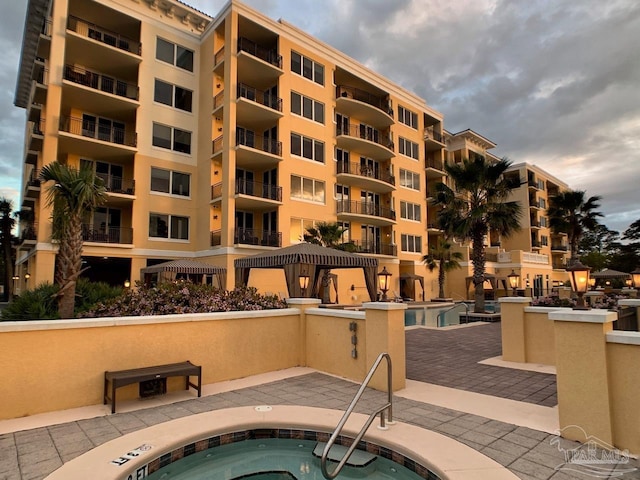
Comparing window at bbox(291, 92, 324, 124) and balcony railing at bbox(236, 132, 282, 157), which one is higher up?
window at bbox(291, 92, 324, 124)

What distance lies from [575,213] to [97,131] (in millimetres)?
36808

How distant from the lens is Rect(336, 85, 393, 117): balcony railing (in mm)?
26812

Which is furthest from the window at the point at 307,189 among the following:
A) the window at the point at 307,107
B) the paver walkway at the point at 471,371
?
the paver walkway at the point at 471,371

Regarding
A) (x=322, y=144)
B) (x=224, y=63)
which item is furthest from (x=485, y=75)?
(x=224, y=63)

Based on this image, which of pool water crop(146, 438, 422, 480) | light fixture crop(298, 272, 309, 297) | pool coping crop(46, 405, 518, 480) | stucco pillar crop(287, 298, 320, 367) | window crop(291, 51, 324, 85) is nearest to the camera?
pool coping crop(46, 405, 518, 480)

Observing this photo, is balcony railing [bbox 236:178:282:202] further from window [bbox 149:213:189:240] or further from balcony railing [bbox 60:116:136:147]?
balcony railing [bbox 60:116:136:147]

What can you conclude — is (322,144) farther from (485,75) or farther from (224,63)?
(485,75)

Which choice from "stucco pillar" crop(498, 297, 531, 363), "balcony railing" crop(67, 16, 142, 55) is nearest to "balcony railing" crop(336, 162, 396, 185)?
"balcony railing" crop(67, 16, 142, 55)

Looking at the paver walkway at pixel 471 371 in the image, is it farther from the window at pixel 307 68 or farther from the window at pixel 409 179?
the window at pixel 409 179

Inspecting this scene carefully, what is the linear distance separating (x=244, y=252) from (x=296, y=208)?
438 centimetres

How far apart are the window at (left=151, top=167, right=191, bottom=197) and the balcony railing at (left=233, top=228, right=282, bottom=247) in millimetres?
4642

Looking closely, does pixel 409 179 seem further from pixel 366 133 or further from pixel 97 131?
pixel 97 131

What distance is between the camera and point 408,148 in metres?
31.5

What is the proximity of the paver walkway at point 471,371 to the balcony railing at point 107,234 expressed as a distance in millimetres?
16074
